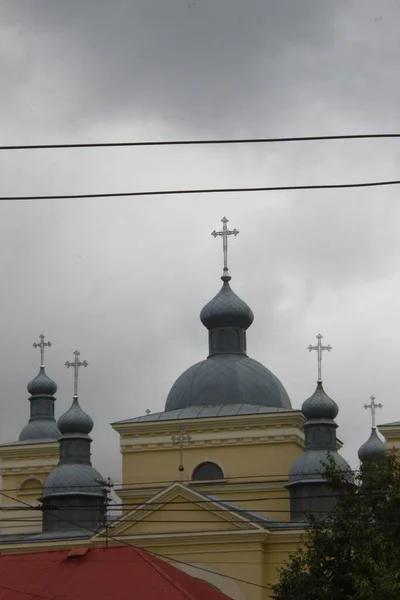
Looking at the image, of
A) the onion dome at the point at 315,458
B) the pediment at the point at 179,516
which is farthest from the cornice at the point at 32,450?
the pediment at the point at 179,516

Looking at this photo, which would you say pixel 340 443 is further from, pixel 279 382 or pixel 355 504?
pixel 355 504

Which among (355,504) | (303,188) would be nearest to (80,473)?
(355,504)

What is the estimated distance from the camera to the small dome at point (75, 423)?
55.9 metres

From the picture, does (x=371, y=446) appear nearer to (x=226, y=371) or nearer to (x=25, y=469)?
(x=226, y=371)

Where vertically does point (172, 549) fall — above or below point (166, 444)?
below

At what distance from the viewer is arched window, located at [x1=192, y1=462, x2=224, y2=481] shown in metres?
53.3

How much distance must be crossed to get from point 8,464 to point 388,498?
1247 inches

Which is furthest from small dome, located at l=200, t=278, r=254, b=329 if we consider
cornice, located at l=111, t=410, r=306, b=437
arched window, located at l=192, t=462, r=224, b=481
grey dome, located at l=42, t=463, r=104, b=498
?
grey dome, located at l=42, t=463, r=104, b=498

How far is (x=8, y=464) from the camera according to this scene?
64.3m

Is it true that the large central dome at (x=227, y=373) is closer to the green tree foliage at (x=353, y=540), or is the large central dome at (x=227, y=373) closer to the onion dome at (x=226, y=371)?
the onion dome at (x=226, y=371)

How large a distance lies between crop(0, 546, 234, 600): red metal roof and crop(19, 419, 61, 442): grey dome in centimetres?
2112

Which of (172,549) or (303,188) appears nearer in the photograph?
(303,188)

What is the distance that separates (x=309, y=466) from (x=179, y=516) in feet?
13.3

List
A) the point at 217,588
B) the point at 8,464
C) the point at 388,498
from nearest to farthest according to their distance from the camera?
the point at 388,498 < the point at 217,588 < the point at 8,464
